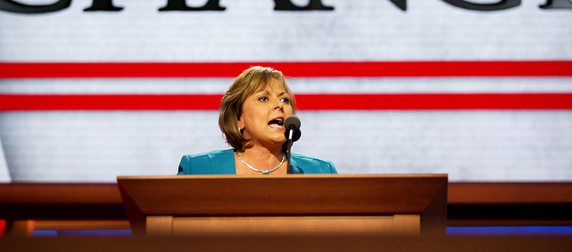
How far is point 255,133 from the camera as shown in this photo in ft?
5.84

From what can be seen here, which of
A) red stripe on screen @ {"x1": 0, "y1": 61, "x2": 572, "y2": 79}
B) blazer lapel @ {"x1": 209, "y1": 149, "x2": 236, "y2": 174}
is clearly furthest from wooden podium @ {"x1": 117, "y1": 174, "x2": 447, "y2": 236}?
red stripe on screen @ {"x1": 0, "y1": 61, "x2": 572, "y2": 79}

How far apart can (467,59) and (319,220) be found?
1.65m

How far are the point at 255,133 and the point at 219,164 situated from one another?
151 mm

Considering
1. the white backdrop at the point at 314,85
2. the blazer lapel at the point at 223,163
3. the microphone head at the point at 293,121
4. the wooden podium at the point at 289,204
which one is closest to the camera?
the wooden podium at the point at 289,204

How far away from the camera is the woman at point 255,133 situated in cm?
176

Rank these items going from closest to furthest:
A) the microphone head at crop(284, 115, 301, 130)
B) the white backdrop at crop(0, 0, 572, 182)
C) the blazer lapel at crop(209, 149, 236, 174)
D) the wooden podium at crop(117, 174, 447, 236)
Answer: the wooden podium at crop(117, 174, 447, 236)
the microphone head at crop(284, 115, 301, 130)
the blazer lapel at crop(209, 149, 236, 174)
the white backdrop at crop(0, 0, 572, 182)

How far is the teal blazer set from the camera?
1.74 metres

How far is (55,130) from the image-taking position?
8.08 ft

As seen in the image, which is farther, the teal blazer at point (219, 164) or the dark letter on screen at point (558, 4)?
the dark letter on screen at point (558, 4)

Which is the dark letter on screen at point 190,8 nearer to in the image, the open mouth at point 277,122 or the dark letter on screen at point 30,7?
the dark letter on screen at point 30,7

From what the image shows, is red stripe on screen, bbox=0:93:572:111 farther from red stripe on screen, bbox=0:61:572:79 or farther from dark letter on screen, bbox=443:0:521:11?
dark letter on screen, bbox=443:0:521:11

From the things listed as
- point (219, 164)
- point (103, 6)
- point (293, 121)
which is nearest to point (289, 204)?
point (293, 121)

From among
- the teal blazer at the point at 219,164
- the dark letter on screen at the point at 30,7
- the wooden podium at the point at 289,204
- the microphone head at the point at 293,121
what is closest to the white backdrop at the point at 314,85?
the dark letter on screen at the point at 30,7

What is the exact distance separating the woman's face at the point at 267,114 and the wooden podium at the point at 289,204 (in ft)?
2.25
